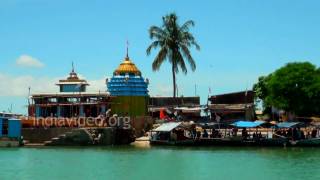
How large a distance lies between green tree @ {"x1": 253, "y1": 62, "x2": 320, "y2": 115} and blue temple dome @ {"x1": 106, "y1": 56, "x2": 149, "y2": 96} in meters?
12.4

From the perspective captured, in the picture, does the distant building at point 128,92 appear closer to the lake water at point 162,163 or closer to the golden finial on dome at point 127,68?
the golden finial on dome at point 127,68

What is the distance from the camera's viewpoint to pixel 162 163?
36.4m

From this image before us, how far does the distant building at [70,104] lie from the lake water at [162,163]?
9.32m

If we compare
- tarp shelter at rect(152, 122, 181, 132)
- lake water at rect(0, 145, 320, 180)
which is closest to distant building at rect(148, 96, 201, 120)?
tarp shelter at rect(152, 122, 181, 132)

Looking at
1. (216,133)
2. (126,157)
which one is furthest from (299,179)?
(216,133)

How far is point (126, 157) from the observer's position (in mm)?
40344

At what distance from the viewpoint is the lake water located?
3109cm

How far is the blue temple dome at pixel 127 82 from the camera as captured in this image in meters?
59.7

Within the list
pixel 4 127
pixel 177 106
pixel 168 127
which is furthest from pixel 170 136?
pixel 4 127

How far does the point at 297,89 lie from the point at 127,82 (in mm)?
15914

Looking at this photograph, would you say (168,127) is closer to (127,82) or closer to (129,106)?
(129,106)

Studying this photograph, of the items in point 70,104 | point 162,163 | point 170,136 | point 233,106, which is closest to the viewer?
point 162,163

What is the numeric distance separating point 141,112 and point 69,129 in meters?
8.89

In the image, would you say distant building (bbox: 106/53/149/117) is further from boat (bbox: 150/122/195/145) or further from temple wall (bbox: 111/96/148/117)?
boat (bbox: 150/122/195/145)
